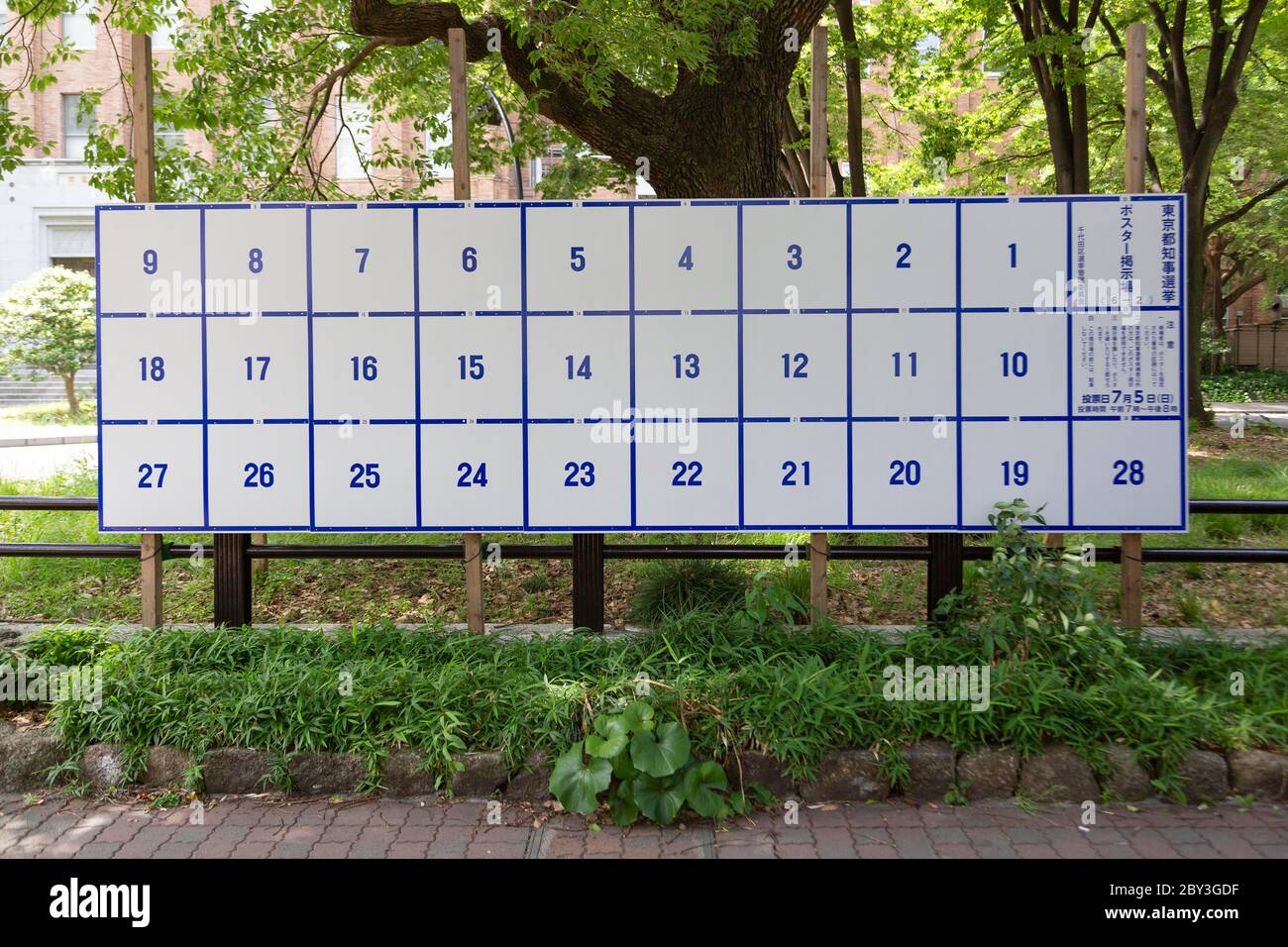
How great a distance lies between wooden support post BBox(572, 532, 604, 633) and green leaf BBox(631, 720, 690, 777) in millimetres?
1560

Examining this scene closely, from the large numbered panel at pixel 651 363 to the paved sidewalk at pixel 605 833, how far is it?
1.75 meters

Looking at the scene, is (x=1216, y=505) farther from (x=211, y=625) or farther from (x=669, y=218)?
(x=211, y=625)

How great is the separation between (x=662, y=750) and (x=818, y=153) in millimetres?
3375

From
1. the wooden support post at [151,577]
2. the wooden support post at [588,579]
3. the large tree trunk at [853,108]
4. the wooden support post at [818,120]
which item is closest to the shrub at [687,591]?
the wooden support post at [588,579]

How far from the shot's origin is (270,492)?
18.9ft

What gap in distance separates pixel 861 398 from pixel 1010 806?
2271 millimetres

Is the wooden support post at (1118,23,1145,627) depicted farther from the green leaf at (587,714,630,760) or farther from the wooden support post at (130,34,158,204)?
the wooden support post at (130,34,158,204)

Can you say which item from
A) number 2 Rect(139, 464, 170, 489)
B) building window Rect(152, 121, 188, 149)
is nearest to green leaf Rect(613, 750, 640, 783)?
number 2 Rect(139, 464, 170, 489)

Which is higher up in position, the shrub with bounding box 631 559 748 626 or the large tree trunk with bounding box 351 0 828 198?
the large tree trunk with bounding box 351 0 828 198

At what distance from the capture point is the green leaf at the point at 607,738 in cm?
430

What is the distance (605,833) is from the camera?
4.22 meters

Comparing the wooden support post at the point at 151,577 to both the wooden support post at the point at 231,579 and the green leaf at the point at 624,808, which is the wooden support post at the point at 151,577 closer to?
the wooden support post at the point at 231,579

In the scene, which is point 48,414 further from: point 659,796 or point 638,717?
point 659,796

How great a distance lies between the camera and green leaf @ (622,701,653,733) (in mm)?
4391
